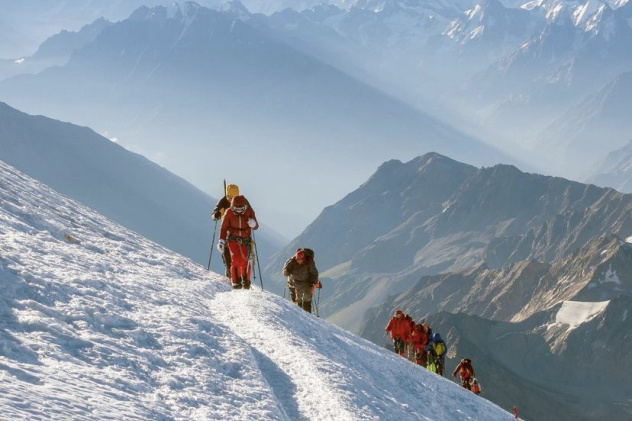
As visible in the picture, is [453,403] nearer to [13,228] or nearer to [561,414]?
[13,228]

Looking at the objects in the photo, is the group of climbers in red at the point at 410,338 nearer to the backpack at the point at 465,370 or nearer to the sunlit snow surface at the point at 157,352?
the backpack at the point at 465,370

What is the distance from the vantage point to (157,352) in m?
11.5

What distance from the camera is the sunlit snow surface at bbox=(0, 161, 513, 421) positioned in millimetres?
9297

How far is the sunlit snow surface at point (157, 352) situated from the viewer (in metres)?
9.30

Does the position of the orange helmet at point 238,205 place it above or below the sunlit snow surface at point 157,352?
above

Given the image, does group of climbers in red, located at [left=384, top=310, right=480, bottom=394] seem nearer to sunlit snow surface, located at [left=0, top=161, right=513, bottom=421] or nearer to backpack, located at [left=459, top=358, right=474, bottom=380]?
backpack, located at [left=459, top=358, right=474, bottom=380]

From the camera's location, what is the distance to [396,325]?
110 ft

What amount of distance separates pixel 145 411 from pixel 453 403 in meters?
10.0

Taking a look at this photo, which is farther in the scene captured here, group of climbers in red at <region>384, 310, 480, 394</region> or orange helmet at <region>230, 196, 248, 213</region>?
group of climbers in red at <region>384, 310, 480, 394</region>

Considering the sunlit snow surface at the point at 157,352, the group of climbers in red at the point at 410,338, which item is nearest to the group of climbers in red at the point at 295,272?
the group of climbers in red at the point at 410,338

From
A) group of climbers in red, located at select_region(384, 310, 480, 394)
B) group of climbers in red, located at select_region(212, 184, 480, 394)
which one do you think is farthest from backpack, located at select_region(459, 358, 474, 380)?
group of climbers in red, located at select_region(384, 310, 480, 394)

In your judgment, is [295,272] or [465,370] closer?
[295,272]

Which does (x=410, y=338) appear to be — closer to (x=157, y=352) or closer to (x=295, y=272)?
(x=295, y=272)

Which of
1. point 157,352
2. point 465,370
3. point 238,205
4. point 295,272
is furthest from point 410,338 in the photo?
point 157,352
